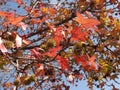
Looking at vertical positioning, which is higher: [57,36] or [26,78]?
[57,36]

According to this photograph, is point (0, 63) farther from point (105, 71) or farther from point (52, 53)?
point (105, 71)

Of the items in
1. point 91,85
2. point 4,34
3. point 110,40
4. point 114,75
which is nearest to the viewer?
point 4,34

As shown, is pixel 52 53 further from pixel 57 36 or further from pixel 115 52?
pixel 115 52

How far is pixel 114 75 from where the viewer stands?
619cm

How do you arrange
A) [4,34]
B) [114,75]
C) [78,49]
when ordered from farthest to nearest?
[114,75] < [78,49] < [4,34]

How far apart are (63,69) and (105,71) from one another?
108 inches

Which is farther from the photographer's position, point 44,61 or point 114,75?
point 114,75

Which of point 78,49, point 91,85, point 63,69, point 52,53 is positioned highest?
point 52,53

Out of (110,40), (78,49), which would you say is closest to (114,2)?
(110,40)

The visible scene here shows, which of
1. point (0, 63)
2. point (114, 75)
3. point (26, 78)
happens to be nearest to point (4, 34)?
point (0, 63)

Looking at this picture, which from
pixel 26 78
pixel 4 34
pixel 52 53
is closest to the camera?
pixel 52 53

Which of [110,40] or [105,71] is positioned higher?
[110,40]

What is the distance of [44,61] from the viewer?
3.14 m

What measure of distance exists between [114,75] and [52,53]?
Result: 11.0ft
